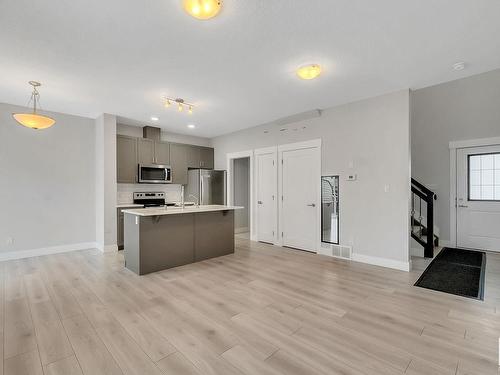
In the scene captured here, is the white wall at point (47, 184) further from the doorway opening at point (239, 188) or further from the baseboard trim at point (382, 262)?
the baseboard trim at point (382, 262)

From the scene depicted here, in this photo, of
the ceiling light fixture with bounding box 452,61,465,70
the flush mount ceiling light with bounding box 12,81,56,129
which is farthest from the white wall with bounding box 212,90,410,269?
A: the flush mount ceiling light with bounding box 12,81,56,129

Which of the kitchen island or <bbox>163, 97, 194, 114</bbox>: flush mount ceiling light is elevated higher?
<bbox>163, 97, 194, 114</bbox>: flush mount ceiling light

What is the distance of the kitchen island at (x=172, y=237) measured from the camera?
371 cm

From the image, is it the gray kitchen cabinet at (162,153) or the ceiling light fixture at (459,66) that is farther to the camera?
the gray kitchen cabinet at (162,153)

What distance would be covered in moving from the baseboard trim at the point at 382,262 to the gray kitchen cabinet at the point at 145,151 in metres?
4.80

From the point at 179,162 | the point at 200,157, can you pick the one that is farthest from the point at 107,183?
the point at 200,157

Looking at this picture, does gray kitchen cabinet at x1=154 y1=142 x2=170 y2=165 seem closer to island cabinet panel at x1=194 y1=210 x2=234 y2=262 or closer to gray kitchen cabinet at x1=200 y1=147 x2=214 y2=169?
gray kitchen cabinet at x1=200 y1=147 x2=214 y2=169

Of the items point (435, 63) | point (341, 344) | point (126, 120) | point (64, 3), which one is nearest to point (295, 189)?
point (435, 63)

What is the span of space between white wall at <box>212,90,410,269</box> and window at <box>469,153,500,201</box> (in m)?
2.76

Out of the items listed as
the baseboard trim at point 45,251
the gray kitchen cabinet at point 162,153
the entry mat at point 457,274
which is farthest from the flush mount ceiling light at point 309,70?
the baseboard trim at point 45,251

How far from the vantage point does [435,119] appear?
18.6 feet

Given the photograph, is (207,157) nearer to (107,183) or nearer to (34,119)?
(107,183)

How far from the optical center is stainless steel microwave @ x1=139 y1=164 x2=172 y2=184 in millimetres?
5745

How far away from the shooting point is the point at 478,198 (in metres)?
5.19
